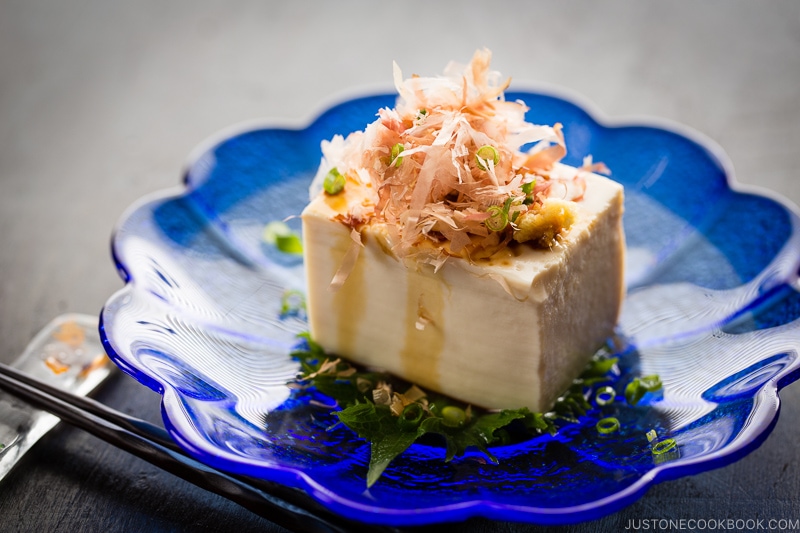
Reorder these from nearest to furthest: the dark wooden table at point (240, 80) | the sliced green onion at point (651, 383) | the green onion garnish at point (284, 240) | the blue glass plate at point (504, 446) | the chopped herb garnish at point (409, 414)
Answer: the blue glass plate at point (504, 446) < the chopped herb garnish at point (409, 414) < the sliced green onion at point (651, 383) < the green onion garnish at point (284, 240) < the dark wooden table at point (240, 80)

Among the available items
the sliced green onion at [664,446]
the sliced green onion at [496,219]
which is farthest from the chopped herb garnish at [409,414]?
the sliced green onion at [496,219]

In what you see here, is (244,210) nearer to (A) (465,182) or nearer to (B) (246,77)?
(A) (465,182)

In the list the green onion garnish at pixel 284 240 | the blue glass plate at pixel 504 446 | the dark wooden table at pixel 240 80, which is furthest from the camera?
the dark wooden table at pixel 240 80

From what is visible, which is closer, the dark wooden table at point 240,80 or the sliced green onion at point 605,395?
the sliced green onion at point 605,395

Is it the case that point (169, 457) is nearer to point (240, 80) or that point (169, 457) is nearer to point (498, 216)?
point (498, 216)

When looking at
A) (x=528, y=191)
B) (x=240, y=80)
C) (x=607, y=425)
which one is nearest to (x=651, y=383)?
(x=607, y=425)

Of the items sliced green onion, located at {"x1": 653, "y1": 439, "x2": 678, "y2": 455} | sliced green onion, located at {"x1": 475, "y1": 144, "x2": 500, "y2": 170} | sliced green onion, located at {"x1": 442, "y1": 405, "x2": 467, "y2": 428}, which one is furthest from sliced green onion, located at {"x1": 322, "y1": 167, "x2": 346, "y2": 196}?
sliced green onion, located at {"x1": 653, "y1": 439, "x2": 678, "y2": 455}

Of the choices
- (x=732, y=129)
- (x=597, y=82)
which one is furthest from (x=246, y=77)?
(x=732, y=129)

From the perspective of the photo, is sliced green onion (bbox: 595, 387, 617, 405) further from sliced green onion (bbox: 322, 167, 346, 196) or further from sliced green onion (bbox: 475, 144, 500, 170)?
sliced green onion (bbox: 322, 167, 346, 196)

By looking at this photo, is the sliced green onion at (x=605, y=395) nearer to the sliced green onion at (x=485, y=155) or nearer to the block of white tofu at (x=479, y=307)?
the block of white tofu at (x=479, y=307)
